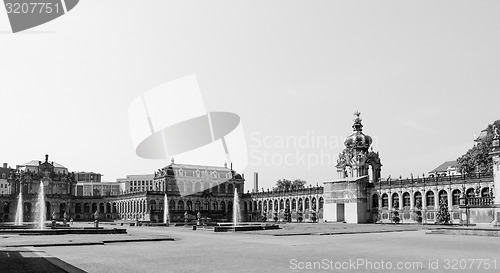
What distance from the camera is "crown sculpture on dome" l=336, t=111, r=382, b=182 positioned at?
8925 cm

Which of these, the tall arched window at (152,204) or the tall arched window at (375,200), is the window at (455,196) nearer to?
the tall arched window at (375,200)

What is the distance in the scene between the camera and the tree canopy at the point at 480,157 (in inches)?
2990

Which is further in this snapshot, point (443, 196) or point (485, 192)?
point (443, 196)

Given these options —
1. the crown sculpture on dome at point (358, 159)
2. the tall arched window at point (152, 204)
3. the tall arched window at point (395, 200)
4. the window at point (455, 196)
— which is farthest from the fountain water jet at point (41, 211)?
the window at point (455, 196)

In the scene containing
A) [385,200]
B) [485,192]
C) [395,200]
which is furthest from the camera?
[385,200]

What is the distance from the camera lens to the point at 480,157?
78.8 meters

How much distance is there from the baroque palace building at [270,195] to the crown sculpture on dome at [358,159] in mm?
169

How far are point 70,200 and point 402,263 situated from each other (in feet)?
417

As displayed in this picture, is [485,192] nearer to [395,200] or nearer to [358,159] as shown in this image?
[395,200]

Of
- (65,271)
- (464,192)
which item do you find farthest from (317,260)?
(464,192)

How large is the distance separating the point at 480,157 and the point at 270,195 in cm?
5497

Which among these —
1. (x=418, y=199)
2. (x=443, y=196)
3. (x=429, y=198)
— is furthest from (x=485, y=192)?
(x=418, y=199)

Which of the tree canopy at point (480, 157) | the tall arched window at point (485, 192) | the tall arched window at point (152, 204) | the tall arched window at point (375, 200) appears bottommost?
the tall arched window at point (152, 204)

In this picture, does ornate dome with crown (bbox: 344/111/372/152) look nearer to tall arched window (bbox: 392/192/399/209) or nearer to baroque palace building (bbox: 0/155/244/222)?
tall arched window (bbox: 392/192/399/209)
